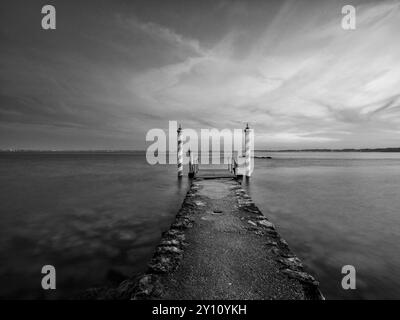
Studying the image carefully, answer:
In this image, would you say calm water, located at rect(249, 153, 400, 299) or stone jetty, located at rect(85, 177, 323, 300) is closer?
stone jetty, located at rect(85, 177, 323, 300)

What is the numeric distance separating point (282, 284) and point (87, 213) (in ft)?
35.7

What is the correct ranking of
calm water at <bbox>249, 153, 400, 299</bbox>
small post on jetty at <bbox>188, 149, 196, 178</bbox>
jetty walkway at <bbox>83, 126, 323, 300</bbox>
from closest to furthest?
jetty walkway at <bbox>83, 126, 323, 300</bbox>
calm water at <bbox>249, 153, 400, 299</bbox>
small post on jetty at <bbox>188, 149, 196, 178</bbox>

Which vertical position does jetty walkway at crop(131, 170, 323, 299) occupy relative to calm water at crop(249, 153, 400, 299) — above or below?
above

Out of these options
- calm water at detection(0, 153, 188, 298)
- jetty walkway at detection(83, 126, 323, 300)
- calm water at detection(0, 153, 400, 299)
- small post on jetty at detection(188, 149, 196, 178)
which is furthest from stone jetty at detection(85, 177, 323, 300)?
small post on jetty at detection(188, 149, 196, 178)

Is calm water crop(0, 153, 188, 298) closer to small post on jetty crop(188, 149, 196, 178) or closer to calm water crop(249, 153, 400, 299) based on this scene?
small post on jetty crop(188, 149, 196, 178)

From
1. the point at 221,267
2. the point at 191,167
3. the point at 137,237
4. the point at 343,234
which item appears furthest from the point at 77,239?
the point at 191,167

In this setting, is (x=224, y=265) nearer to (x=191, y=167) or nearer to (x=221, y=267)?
(x=221, y=267)

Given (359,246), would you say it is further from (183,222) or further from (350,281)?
(183,222)

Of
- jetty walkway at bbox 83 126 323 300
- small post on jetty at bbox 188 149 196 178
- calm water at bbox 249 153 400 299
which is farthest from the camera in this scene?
small post on jetty at bbox 188 149 196 178

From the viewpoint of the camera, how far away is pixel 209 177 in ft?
48.1

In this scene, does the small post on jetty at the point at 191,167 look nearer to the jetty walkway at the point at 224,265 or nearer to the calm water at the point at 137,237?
the calm water at the point at 137,237

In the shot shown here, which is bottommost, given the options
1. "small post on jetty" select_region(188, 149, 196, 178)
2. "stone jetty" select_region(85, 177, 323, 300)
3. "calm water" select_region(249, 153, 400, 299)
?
"calm water" select_region(249, 153, 400, 299)

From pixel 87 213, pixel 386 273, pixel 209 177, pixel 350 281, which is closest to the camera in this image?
pixel 350 281
